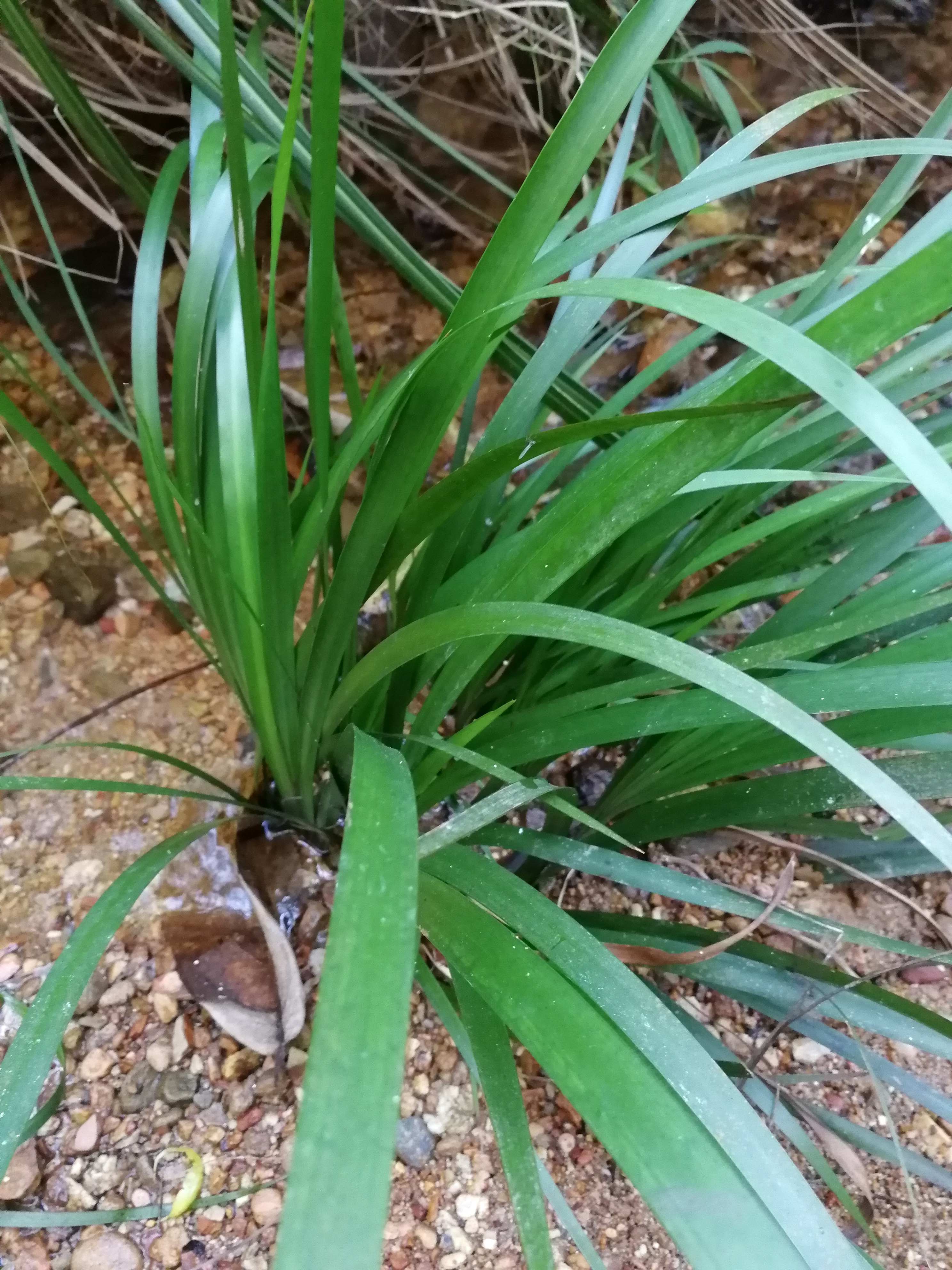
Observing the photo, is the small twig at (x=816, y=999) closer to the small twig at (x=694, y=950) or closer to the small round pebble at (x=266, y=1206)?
the small twig at (x=694, y=950)

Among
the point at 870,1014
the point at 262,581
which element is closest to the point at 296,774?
the point at 262,581

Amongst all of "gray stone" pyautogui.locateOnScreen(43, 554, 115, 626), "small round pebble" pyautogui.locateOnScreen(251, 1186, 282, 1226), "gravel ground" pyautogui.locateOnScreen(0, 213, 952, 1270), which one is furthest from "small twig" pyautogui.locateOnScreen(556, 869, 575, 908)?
"gray stone" pyautogui.locateOnScreen(43, 554, 115, 626)

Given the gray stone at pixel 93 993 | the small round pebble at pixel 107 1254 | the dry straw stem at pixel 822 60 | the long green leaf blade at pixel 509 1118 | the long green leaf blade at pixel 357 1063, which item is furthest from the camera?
the dry straw stem at pixel 822 60

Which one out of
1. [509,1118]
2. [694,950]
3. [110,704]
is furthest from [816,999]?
[110,704]

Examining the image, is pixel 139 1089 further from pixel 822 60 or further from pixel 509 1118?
pixel 822 60

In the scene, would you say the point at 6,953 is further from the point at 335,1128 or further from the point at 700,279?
the point at 700,279

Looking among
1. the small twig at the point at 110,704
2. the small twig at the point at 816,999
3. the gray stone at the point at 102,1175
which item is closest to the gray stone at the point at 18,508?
the small twig at the point at 110,704
